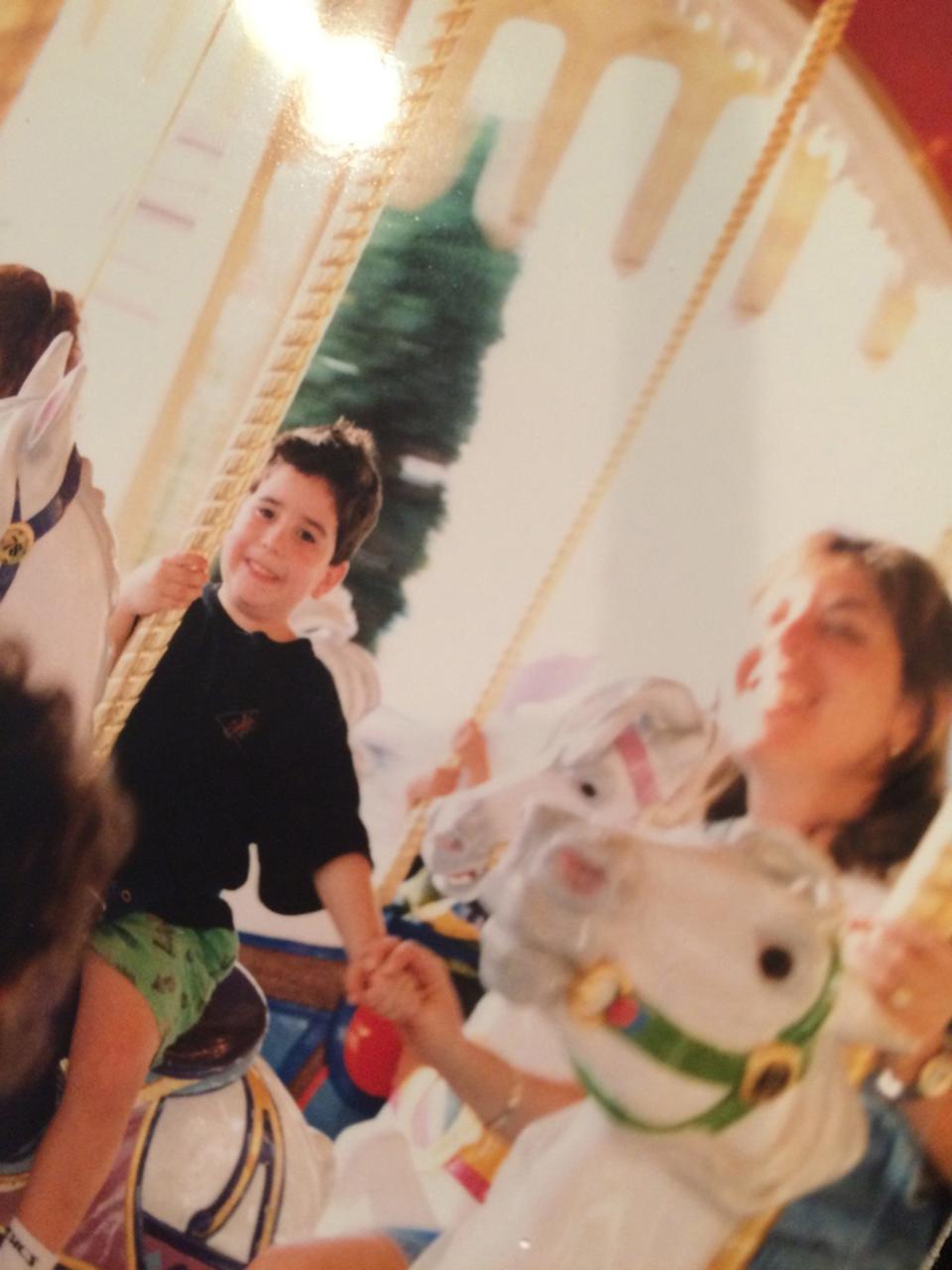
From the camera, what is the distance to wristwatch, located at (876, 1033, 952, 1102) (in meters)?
0.78

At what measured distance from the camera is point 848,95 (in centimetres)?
73

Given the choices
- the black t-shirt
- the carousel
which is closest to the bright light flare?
the carousel

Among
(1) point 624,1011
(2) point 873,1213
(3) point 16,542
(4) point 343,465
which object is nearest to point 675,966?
(1) point 624,1011

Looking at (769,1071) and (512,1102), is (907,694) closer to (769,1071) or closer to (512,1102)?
(769,1071)

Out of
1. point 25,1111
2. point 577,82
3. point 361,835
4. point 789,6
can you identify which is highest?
point 789,6

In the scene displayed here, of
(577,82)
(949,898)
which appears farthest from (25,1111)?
(577,82)

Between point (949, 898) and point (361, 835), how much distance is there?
41 centimetres

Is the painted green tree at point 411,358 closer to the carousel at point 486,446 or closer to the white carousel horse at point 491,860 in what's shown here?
the carousel at point 486,446

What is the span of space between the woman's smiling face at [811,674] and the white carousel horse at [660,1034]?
0.21 ft

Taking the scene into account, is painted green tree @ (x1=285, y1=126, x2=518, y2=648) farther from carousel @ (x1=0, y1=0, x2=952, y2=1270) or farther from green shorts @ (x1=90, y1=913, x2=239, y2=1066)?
green shorts @ (x1=90, y1=913, x2=239, y2=1066)

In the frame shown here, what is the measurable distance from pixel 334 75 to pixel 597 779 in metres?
0.48

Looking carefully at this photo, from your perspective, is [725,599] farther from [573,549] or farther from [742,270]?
[742,270]

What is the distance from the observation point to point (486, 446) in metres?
0.74

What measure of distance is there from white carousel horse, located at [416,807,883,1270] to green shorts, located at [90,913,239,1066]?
0.19 meters
